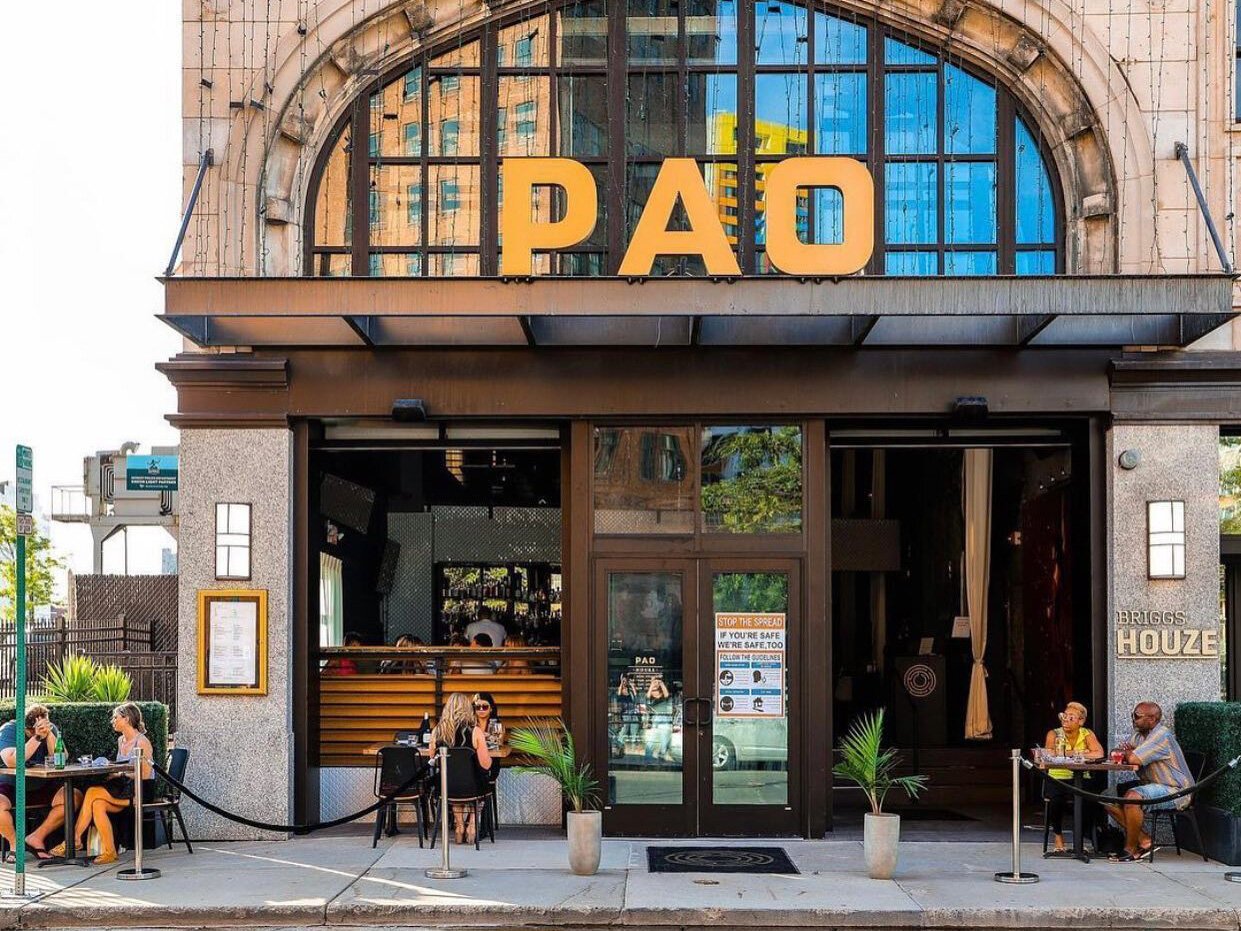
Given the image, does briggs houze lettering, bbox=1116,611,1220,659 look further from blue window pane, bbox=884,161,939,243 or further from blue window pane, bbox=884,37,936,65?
blue window pane, bbox=884,37,936,65

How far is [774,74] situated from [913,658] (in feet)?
24.8

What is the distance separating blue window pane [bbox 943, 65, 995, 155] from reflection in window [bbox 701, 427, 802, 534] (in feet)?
10.4

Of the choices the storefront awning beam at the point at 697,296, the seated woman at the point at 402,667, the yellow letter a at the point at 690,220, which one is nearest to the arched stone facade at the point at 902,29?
the storefront awning beam at the point at 697,296

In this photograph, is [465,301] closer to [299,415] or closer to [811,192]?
[299,415]

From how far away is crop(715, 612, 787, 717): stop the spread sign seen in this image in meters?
13.6

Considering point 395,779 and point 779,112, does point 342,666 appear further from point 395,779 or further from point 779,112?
point 779,112

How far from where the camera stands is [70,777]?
1224 cm

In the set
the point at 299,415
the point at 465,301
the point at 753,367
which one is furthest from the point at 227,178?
the point at 753,367

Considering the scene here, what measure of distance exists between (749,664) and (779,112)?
17.0ft

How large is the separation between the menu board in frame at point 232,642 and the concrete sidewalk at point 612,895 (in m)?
1.58

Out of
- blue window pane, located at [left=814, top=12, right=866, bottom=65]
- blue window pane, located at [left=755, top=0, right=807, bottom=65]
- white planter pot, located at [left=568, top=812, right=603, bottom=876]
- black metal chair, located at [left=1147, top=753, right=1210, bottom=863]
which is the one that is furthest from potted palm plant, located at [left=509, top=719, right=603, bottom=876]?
blue window pane, located at [left=814, top=12, right=866, bottom=65]

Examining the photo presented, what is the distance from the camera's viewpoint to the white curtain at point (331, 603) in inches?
640

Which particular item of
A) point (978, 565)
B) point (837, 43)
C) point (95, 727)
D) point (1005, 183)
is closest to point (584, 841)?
point (95, 727)

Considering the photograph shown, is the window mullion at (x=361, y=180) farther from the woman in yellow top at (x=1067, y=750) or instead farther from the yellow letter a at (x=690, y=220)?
the woman in yellow top at (x=1067, y=750)
